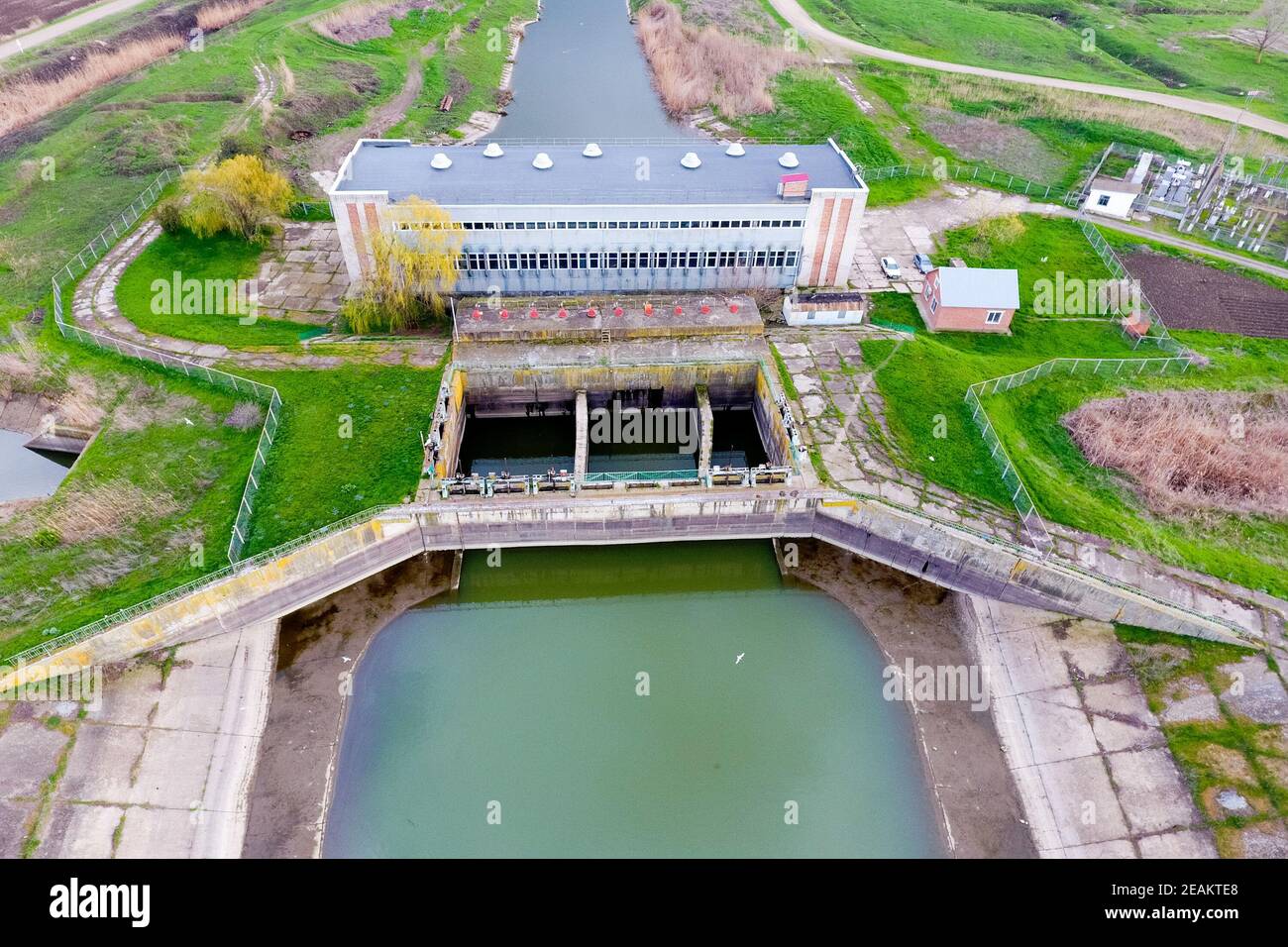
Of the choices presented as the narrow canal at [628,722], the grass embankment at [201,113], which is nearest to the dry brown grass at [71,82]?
the grass embankment at [201,113]

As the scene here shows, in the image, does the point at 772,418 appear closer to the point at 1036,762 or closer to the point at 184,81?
the point at 1036,762

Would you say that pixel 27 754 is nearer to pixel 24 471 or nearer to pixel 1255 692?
pixel 24 471

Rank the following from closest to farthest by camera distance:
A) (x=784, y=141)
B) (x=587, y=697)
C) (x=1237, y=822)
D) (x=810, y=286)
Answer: (x=1237, y=822) → (x=587, y=697) → (x=810, y=286) → (x=784, y=141)

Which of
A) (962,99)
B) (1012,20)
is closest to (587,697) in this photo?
(962,99)

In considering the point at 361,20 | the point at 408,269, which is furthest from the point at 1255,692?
the point at 361,20

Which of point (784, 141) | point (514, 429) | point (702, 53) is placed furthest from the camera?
point (702, 53)

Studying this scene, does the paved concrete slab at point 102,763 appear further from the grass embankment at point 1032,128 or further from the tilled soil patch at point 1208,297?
the grass embankment at point 1032,128
